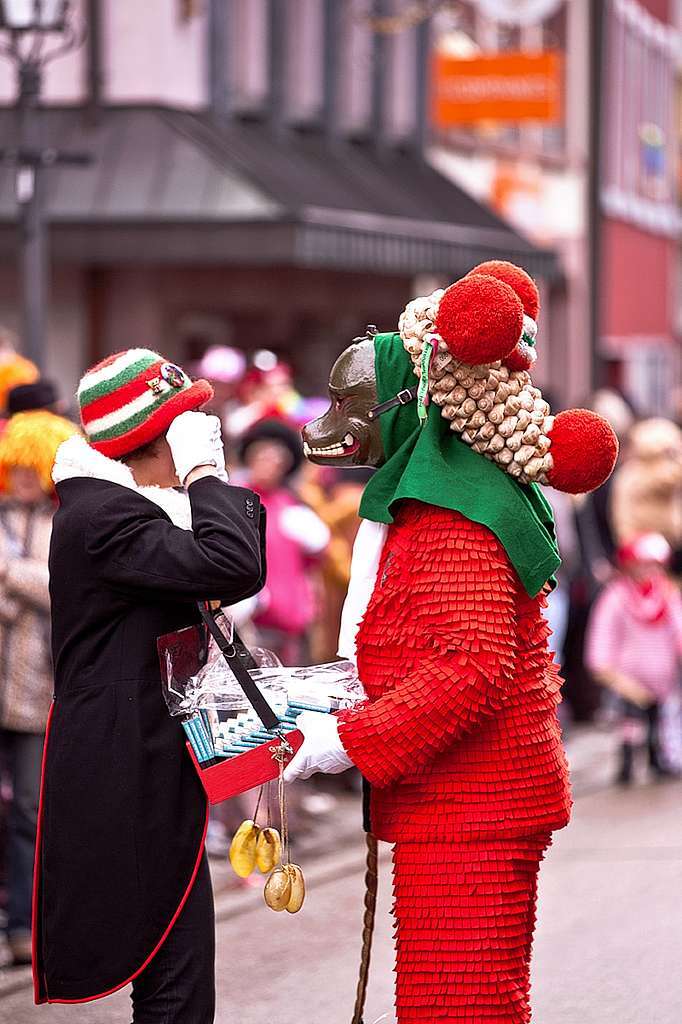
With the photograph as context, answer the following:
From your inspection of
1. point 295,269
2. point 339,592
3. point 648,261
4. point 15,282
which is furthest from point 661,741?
point 648,261

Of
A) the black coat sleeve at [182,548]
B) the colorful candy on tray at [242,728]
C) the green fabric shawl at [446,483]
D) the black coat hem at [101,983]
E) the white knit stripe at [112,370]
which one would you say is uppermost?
the white knit stripe at [112,370]

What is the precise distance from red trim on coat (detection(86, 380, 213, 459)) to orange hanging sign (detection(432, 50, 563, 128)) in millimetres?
13249

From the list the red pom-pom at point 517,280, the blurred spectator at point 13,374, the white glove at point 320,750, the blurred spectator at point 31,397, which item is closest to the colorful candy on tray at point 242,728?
the white glove at point 320,750

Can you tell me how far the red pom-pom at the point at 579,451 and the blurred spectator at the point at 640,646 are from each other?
6286 millimetres

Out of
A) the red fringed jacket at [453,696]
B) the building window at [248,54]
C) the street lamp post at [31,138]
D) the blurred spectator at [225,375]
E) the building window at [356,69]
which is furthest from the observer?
the building window at [356,69]

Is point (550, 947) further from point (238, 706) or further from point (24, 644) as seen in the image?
point (238, 706)

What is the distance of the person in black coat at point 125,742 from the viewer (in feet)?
14.5

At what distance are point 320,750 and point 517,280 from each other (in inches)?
43.1

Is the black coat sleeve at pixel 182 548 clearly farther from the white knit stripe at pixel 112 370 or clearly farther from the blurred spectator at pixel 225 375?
the blurred spectator at pixel 225 375

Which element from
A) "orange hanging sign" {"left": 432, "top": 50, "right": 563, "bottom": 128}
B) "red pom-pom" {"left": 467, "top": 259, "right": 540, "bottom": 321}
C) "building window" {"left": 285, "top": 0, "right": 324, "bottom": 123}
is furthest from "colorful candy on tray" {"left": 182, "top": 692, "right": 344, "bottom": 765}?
"orange hanging sign" {"left": 432, "top": 50, "right": 563, "bottom": 128}

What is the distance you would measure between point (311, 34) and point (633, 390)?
11.4 m

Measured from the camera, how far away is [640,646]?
10602mm

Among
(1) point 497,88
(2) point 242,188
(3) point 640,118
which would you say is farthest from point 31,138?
(3) point 640,118

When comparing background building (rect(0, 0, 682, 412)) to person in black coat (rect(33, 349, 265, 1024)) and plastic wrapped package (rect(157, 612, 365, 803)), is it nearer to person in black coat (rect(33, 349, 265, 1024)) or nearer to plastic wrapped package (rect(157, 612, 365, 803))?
person in black coat (rect(33, 349, 265, 1024))
